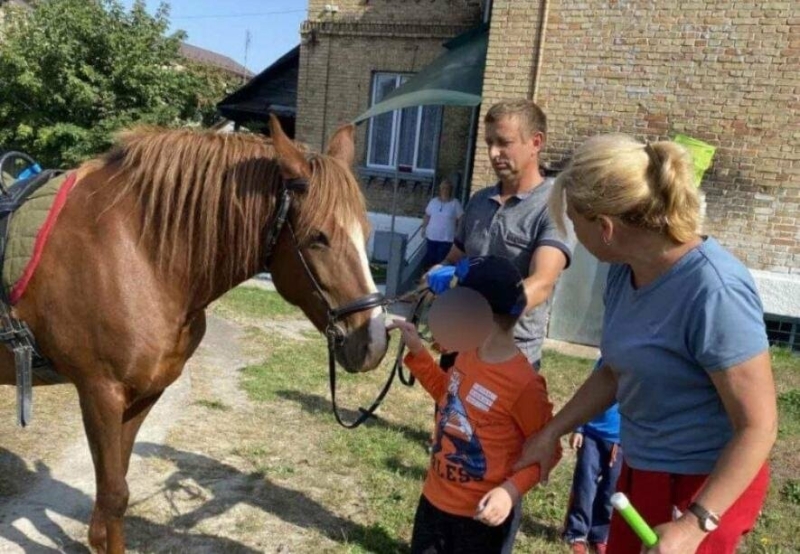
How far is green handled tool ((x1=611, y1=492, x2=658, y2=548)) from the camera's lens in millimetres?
1147

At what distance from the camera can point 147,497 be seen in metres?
3.11

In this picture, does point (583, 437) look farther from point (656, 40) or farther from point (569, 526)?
point (656, 40)

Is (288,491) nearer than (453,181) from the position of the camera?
Yes

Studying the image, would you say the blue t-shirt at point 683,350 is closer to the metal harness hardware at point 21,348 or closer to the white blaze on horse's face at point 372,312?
the white blaze on horse's face at point 372,312

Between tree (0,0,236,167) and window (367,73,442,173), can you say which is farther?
tree (0,0,236,167)

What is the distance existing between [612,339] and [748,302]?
331 millimetres

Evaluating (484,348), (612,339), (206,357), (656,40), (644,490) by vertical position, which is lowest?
(206,357)

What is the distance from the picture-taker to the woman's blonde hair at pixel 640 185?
1250 millimetres

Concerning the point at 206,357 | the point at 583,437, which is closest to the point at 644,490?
the point at 583,437

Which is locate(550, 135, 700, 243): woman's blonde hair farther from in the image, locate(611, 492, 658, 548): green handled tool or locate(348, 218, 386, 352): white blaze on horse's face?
locate(348, 218, 386, 352): white blaze on horse's face

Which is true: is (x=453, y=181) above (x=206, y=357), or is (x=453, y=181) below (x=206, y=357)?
above

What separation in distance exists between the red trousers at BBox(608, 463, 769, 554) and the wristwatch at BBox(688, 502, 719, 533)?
13 centimetres

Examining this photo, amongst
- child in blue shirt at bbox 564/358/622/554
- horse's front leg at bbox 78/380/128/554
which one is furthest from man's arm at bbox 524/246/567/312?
horse's front leg at bbox 78/380/128/554

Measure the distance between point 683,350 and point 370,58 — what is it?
34.5 feet
